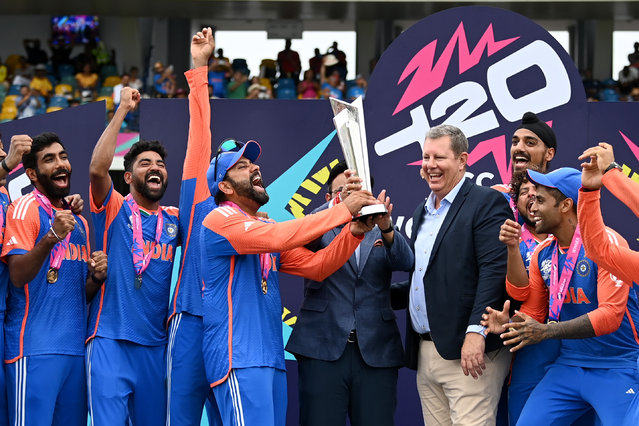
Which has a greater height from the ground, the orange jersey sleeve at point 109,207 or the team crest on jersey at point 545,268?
the orange jersey sleeve at point 109,207

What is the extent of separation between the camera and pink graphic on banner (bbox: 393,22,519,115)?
7.05m

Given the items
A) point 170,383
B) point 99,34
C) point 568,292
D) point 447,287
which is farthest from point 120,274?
point 99,34

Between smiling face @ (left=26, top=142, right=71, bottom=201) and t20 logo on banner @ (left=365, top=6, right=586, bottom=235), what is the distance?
239 centimetres

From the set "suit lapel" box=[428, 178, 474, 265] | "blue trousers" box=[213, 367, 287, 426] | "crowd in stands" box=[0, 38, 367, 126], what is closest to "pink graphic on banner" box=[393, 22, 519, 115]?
"suit lapel" box=[428, 178, 474, 265]

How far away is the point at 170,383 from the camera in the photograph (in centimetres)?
577

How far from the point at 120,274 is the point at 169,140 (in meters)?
1.72

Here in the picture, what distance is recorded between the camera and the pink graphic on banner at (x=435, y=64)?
7051 mm

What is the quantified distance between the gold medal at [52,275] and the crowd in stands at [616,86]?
13.8m

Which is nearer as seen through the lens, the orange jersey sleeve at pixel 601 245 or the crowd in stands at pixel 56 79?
the orange jersey sleeve at pixel 601 245

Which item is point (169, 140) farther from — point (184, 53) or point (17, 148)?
point (184, 53)

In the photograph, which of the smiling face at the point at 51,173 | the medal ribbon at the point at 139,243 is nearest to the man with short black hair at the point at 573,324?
the medal ribbon at the point at 139,243

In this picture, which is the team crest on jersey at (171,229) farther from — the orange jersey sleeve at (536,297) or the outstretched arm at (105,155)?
the orange jersey sleeve at (536,297)

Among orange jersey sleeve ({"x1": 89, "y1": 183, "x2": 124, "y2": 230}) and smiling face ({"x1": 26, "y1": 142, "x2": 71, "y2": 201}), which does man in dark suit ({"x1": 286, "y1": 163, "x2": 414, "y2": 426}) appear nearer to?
orange jersey sleeve ({"x1": 89, "y1": 183, "x2": 124, "y2": 230})

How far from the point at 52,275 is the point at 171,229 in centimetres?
82
